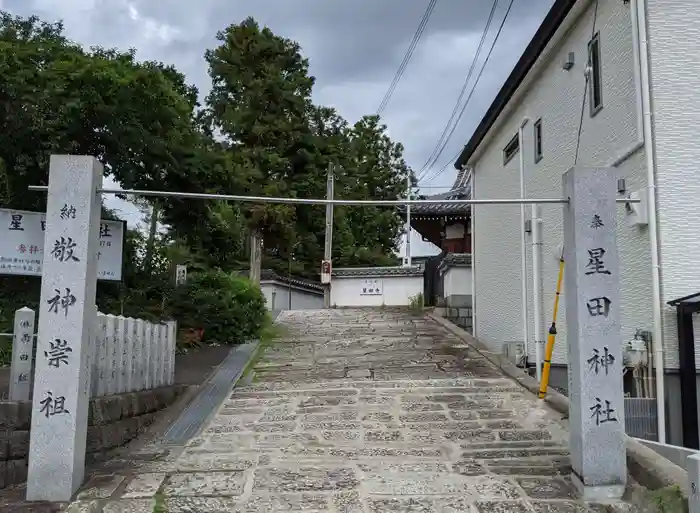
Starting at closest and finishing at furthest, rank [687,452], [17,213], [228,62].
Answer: [687,452], [17,213], [228,62]

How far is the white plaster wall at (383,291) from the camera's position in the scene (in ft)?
91.7

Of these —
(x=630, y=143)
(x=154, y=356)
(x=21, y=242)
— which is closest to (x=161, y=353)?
(x=154, y=356)

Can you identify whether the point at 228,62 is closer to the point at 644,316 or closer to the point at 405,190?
the point at 405,190

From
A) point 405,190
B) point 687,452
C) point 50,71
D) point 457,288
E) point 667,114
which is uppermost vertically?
point 405,190

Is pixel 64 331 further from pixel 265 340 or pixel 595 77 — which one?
pixel 265 340

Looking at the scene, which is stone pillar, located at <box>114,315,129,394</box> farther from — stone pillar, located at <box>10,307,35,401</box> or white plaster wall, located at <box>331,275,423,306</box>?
white plaster wall, located at <box>331,275,423,306</box>

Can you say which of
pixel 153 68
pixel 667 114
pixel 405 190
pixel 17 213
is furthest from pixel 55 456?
pixel 405 190

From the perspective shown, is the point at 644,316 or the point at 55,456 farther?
the point at 644,316

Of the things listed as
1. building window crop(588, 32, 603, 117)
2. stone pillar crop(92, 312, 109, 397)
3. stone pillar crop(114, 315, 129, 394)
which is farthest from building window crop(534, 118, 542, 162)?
stone pillar crop(92, 312, 109, 397)

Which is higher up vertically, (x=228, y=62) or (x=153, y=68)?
(x=228, y=62)

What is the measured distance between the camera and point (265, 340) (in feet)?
50.3

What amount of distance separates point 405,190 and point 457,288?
2104cm

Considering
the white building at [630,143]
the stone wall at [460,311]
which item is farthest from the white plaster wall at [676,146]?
the stone wall at [460,311]

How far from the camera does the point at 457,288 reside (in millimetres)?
19266
